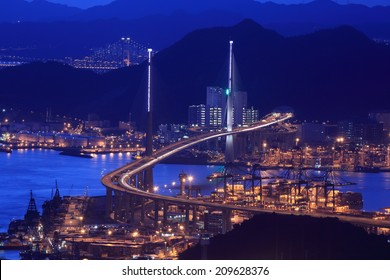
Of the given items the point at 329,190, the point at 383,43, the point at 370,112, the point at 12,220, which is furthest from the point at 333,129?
the point at 12,220

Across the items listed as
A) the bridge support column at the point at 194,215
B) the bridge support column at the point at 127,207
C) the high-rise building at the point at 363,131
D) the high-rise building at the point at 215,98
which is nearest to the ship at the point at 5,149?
the high-rise building at the point at 215,98

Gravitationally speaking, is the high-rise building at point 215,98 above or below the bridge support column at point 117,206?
above

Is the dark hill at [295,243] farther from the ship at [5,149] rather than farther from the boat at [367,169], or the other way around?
the ship at [5,149]

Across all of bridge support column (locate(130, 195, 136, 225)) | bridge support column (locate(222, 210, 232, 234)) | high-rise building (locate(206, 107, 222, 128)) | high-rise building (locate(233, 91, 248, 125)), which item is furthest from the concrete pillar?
high-rise building (locate(206, 107, 222, 128))

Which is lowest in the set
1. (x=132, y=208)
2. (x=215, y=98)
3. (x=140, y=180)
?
(x=132, y=208)

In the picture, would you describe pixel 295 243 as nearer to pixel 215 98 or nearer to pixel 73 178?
pixel 73 178

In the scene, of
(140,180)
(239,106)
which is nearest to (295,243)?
(140,180)
